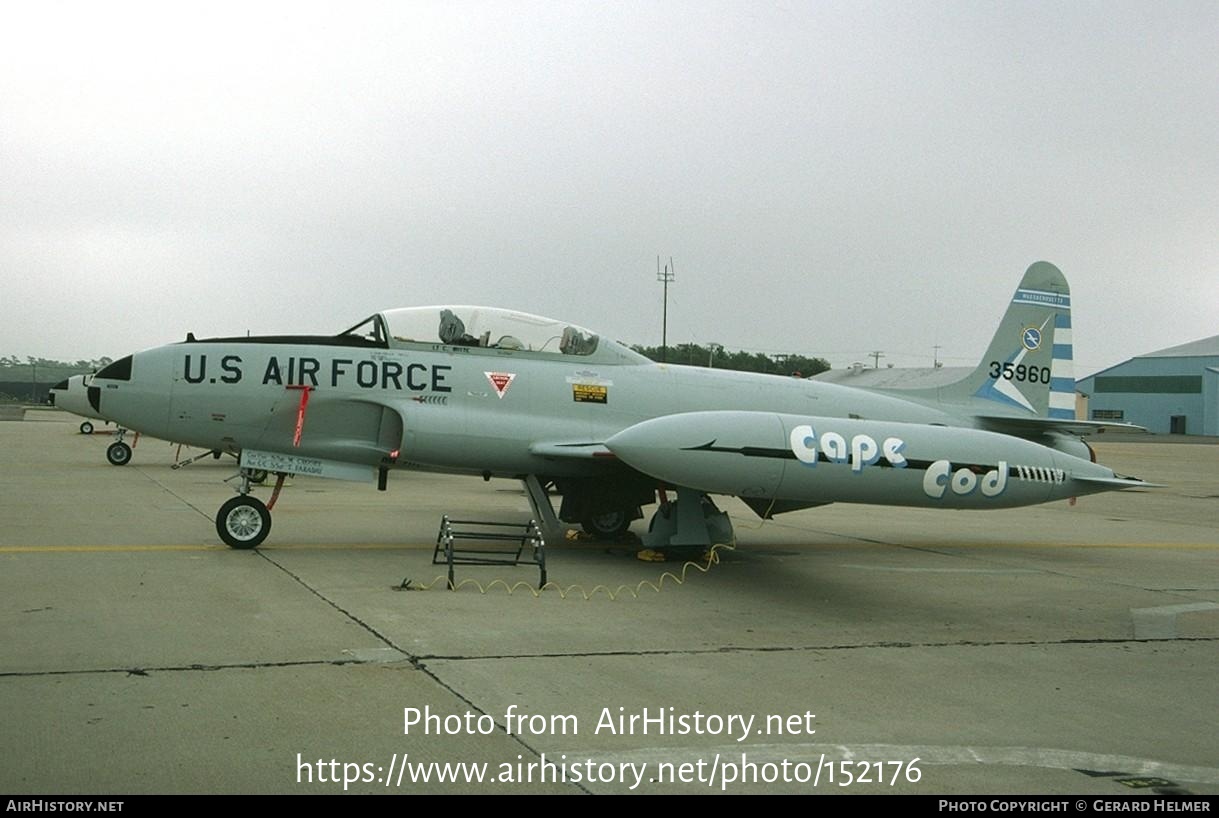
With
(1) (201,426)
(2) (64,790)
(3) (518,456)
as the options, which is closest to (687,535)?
(3) (518,456)

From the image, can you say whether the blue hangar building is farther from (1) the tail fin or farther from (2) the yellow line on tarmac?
(2) the yellow line on tarmac

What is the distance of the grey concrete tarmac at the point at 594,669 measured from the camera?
15.5 feet

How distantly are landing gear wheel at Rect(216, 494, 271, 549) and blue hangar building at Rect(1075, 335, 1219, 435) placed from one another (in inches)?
3291

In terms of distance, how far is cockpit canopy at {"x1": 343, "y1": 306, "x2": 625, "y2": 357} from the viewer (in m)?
11.7

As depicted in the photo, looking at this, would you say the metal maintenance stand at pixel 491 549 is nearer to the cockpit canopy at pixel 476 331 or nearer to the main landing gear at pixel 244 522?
the main landing gear at pixel 244 522

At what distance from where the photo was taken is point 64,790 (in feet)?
13.8

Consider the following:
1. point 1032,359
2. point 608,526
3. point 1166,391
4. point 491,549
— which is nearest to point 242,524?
point 491,549

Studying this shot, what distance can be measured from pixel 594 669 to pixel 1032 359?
945cm

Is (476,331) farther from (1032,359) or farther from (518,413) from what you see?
(1032,359)

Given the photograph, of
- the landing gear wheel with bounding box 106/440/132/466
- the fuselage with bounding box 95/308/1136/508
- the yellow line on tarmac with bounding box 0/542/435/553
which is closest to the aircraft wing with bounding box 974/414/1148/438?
the fuselage with bounding box 95/308/1136/508

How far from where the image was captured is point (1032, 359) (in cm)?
1398

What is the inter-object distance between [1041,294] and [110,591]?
37.1 feet

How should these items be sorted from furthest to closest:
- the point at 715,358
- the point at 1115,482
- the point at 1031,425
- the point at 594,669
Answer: the point at 715,358 < the point at 1031,425 < the point at 1115,482 < the point at 594,669
